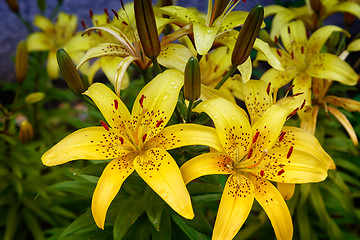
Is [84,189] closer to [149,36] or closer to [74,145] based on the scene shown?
[74,145]

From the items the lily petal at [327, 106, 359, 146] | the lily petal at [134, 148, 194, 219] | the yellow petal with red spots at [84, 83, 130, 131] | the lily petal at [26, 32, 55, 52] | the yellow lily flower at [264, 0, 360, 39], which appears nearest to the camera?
the lily petal at [134, 148, 194, 219]

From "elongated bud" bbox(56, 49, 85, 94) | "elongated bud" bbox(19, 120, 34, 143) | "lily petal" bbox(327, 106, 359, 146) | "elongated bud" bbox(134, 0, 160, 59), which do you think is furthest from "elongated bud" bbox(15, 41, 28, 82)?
"lily petal" bbox(327, 106, 359, 146)

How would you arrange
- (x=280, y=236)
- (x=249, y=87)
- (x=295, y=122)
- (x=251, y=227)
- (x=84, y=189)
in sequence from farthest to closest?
(x=251, y=227) < (x=295, y=122) < (x=84, y=189) < (x=249, y=87) < (x=280, y=236)

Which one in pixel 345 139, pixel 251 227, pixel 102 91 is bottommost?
pixel 251 227

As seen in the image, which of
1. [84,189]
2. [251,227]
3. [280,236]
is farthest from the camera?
[251,227]

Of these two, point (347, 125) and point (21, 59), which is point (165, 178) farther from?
point (21, 59)

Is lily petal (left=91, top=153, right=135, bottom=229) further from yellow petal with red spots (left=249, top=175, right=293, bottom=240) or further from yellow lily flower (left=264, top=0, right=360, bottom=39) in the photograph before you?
yellow lily flower (left=264, top=0, right=360, bottom=39)

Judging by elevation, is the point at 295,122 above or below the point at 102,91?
below

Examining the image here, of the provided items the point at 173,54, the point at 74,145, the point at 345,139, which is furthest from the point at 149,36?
the point at 345,139
